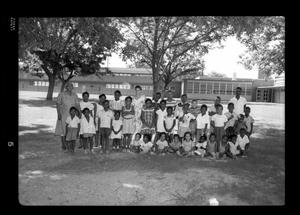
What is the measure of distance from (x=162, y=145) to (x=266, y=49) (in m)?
11.8

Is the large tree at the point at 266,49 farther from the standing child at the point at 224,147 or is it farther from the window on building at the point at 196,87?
the window on building at the point at 196,87

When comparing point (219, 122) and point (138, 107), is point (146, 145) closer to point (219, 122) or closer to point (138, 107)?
point (138, 107)

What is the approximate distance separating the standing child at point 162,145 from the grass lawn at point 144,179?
11.6 inches

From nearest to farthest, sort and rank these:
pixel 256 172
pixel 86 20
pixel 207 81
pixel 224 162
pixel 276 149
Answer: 1. pixel 256 172
2. pixel 224 162
3. pixel 86 20
4. pixel 276 149
5. pixel 207 81

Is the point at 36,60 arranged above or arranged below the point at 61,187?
above

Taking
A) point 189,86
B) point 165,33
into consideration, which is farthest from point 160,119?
point 189,86

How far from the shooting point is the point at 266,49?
15969mm

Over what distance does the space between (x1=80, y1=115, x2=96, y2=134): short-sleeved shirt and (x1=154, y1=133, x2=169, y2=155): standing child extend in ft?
4.82
